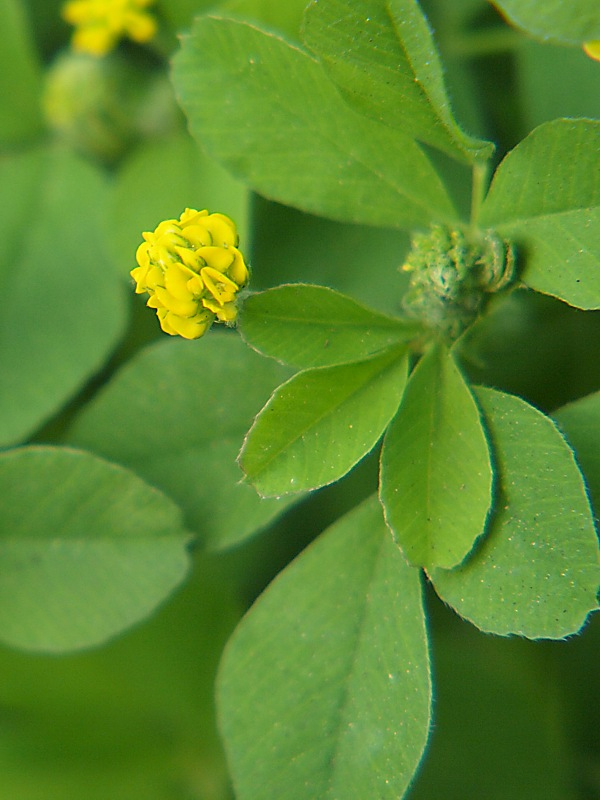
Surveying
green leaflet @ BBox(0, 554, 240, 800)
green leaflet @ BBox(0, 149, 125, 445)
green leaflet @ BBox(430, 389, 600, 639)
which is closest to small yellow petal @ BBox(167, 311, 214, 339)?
green leaflet @ BBox(430, 389, 600, 639)

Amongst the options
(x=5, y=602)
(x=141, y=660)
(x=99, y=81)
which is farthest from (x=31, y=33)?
(x=141, y=660)

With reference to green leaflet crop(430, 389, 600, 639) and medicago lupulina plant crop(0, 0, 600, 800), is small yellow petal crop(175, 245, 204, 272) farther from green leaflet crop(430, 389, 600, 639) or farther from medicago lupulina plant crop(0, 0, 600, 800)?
green leaflet crop(430, 389, 600, 639)

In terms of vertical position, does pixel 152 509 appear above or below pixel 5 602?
above

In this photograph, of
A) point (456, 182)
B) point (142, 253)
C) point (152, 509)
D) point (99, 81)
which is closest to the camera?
point (142, 253)

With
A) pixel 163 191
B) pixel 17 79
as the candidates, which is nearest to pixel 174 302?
pixel 163 191

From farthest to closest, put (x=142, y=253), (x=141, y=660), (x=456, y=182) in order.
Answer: (x=141, y=660) < (x=456, y=182) < (x=142, y=253)

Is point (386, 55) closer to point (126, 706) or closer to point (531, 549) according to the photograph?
point (531, 549)

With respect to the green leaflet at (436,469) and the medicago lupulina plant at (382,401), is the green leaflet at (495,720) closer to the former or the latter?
the medicago lupulina plant at (382,401)

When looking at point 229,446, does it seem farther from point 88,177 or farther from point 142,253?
point 88,177
